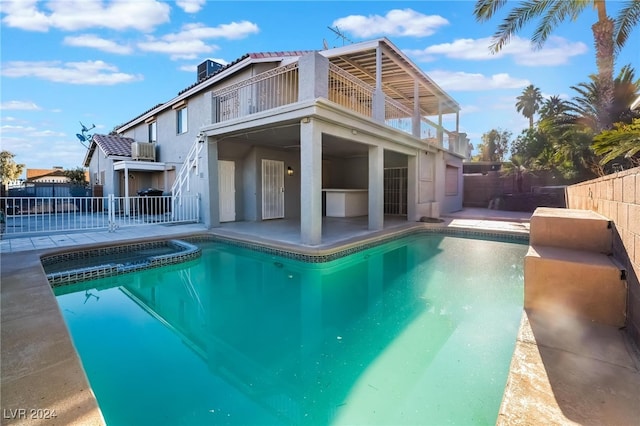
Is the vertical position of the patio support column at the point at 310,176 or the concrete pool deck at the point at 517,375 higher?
the patio support column at the point at 310,176

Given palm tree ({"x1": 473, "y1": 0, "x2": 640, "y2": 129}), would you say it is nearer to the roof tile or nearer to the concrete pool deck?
the concrete pool deck

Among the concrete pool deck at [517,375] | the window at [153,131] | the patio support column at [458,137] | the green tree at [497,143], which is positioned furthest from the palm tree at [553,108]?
the window at [153,131]

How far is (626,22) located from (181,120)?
19.5 m

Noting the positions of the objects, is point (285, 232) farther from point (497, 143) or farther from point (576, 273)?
point (497, 143)

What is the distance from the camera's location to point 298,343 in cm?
405

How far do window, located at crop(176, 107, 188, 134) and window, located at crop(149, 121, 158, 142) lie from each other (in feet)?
9.76

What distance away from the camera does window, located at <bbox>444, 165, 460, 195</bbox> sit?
17.7 metres

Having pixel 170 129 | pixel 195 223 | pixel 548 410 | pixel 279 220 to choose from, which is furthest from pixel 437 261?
pixel 170 129

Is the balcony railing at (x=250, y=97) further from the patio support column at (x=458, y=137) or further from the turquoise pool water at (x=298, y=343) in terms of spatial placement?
the patio support column at (x=458, y=137)

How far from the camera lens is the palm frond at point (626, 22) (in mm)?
11723

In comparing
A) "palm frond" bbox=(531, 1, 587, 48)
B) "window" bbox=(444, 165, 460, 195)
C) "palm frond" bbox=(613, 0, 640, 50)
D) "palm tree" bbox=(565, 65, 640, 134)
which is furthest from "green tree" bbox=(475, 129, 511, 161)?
"palm frond" bbox=(531, 1, 587, 48)

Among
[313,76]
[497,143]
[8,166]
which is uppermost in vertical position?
[497,143]

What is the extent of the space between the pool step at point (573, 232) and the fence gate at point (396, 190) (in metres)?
12.4

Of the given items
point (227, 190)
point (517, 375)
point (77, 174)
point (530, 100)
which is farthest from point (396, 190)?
point (530, 100)
